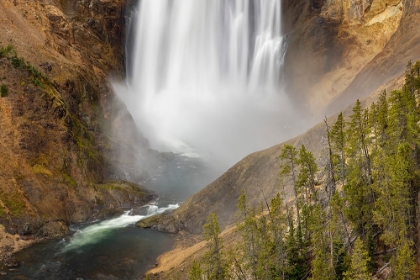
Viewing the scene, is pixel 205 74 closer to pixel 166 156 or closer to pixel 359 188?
pixel 166 156

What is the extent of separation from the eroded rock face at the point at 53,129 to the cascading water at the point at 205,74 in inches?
814

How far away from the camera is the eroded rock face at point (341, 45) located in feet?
212

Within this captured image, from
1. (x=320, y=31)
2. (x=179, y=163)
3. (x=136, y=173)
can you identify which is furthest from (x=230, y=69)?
(x=136, y=173)

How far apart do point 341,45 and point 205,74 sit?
42630 millimetres

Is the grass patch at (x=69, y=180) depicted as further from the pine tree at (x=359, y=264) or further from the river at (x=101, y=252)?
the pine tree at (x=359, y=264)

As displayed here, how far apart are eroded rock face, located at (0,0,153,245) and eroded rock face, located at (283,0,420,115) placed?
4197cm

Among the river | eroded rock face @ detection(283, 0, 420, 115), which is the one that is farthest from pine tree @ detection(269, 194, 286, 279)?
eroded rock face @ detection(283, 0, 420, 115)

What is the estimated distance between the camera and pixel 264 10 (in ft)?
337

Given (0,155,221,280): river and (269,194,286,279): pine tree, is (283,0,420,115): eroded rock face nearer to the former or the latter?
(0,155,221,280): river

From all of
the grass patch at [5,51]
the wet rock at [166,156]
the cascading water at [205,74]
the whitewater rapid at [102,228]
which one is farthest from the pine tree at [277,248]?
the cascading water at [205,74]

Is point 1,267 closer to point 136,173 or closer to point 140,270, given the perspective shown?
point 140,270

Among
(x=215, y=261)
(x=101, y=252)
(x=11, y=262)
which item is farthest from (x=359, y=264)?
(x=11, y=262)

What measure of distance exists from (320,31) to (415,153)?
7080 cm

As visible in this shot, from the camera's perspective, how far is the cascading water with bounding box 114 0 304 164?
9538 centimetres
